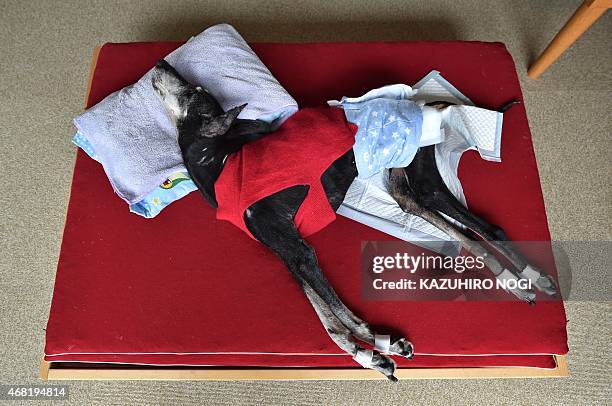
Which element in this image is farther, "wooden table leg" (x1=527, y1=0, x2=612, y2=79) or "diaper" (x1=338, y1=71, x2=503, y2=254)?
"wooden table leg" (x1=527, y1=0, x2=612, y2=79)

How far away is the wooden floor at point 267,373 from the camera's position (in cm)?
131

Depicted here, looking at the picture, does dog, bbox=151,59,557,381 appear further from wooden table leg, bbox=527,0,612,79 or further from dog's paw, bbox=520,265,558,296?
wooden table leg, bbox=527,0,612,79

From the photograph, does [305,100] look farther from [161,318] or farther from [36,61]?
[36,61]

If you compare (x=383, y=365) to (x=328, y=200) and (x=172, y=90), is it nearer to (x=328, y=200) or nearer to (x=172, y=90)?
(x=328, y=200)

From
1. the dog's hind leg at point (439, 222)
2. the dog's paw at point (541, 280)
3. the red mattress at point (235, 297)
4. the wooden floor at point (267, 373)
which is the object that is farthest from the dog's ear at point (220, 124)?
the dog's paw at point (541, 280)

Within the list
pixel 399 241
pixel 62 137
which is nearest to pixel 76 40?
pixel 62 137

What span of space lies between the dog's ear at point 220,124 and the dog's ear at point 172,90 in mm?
78

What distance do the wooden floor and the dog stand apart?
0.31 ft

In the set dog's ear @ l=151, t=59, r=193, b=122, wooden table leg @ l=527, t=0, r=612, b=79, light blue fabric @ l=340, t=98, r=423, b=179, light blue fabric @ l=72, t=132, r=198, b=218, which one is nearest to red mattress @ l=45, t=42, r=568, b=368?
light blue fabric @ l=72, t=132, r=198, b=218

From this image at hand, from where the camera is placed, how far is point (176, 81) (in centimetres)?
121

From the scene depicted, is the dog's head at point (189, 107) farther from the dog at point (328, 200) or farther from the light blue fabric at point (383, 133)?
the light blue fabric at point (383, 133)

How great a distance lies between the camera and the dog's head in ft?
3.78

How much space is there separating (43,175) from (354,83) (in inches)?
44.4

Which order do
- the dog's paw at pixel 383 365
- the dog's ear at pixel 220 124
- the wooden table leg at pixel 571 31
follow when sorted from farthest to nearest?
the wooden table leg at pixel 571 31
the dog's paw at pixel 383 365
the dog's ear at pixel 220 124
